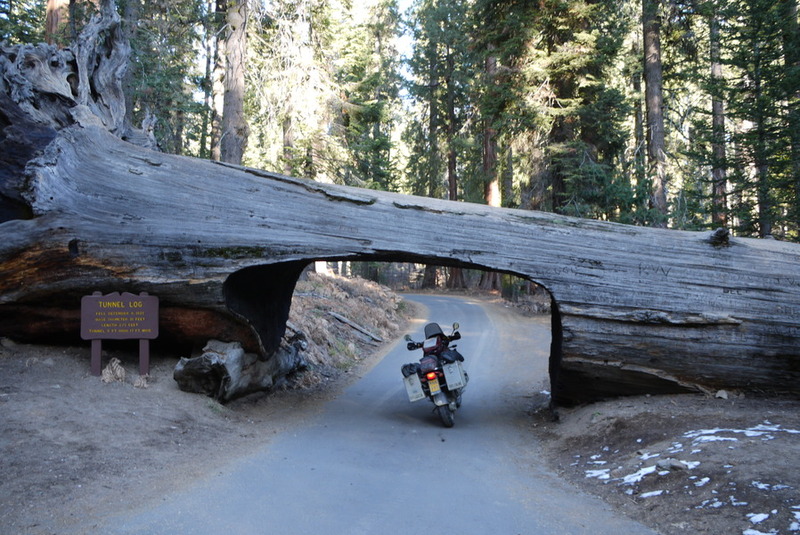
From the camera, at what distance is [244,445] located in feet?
24.5

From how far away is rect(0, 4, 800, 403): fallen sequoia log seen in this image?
8.37 meters

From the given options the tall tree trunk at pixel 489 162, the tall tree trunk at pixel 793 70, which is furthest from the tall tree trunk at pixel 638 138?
the tall tree trunk at pixel 489 162

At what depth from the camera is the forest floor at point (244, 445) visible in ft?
15.4

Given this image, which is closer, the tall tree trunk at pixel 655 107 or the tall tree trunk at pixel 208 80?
the tall tree trunk at pixel 655 107

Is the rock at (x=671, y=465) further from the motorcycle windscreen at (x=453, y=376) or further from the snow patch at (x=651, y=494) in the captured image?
the motorcycle windscreen at (x=453, y=376)

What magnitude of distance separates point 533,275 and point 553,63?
42.7ft

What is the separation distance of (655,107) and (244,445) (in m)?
17.1

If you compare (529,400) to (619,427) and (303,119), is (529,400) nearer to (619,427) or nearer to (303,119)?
(619,427)

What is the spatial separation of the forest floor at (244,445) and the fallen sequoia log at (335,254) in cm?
65

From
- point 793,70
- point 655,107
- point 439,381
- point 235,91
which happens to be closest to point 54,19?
point 235,91

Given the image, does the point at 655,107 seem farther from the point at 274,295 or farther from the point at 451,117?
the point at 451,117

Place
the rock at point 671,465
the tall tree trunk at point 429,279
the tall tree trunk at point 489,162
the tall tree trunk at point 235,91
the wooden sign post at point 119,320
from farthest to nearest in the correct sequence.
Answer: the tall tree trunk at point 429,279, the tall tree trunk at point 489,162, the tall tree trunk at point 235,91, the wooden sign post at point 119,320, the rock at point 671,465

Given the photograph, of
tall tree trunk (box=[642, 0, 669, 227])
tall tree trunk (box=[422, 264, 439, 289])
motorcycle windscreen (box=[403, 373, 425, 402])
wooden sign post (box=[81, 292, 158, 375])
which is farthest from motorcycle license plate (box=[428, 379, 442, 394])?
tall tree trunk (box=[422, 264, 439, 289])

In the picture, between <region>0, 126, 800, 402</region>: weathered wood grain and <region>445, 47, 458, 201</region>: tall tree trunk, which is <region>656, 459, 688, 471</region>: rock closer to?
<region>0, 126, 800, 402</region>: weathered wood grain
